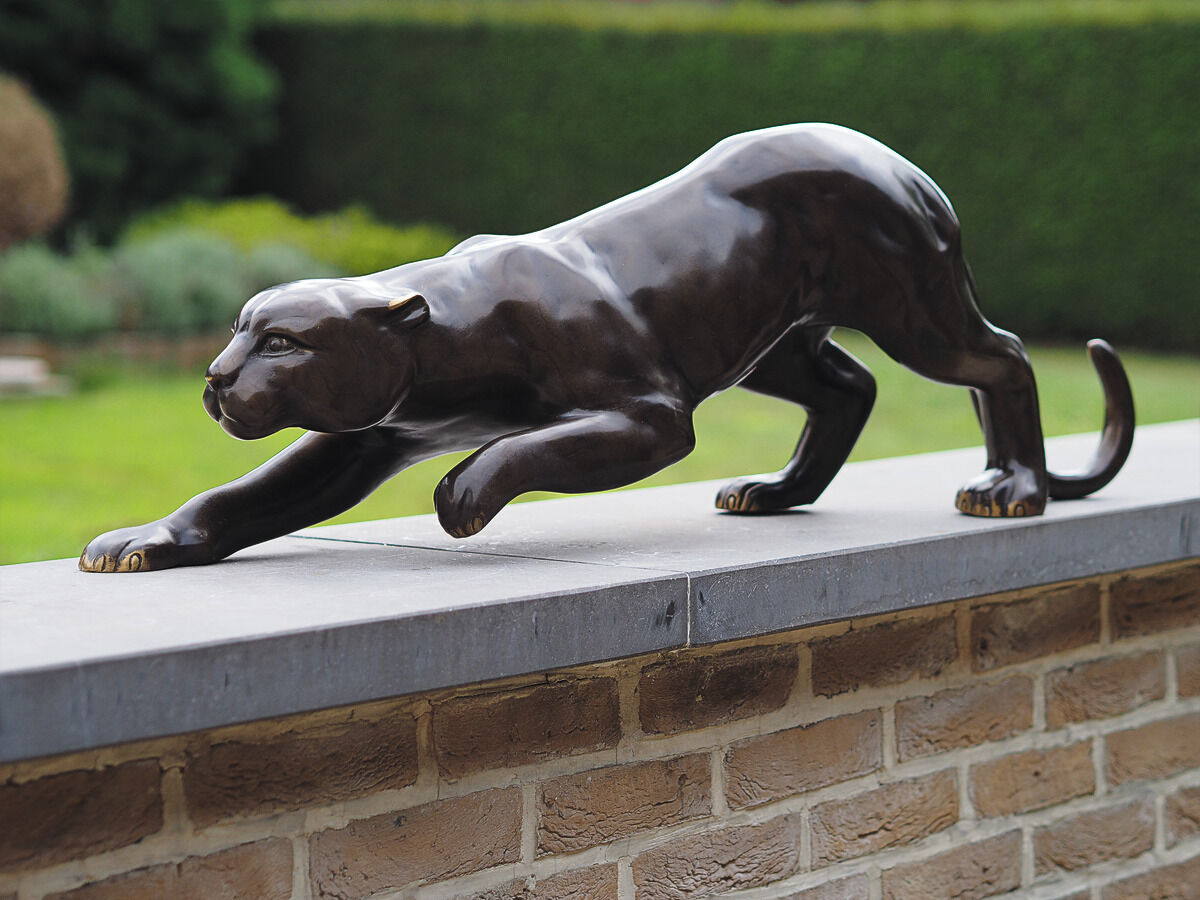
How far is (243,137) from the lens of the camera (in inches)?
551

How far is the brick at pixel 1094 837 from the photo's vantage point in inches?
102

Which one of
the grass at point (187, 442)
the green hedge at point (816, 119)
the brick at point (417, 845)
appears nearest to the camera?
the brick at point (417, 845)

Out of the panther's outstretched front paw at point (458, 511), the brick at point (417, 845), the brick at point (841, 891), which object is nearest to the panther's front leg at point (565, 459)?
the panther's outstretched front paw at point (458, 511)

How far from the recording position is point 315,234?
11.2 m

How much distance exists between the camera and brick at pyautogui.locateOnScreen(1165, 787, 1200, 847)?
2.79 metres

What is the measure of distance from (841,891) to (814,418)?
82cm

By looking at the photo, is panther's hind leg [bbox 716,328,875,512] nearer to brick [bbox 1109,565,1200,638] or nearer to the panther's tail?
the panther's tail

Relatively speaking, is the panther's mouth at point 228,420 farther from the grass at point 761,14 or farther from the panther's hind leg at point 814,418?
the grass at point 761,14

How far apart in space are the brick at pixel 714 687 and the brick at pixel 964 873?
17.7 inches

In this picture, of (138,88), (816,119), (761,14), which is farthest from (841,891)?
(138,88)

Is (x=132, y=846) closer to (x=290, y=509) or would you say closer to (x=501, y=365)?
(x=290, y=509)

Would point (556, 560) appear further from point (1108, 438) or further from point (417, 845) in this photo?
point (1108, 438)

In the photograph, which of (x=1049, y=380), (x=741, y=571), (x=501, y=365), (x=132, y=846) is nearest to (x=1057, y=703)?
(x=741, y=571)

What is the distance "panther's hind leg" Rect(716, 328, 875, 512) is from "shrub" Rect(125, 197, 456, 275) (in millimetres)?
8205
